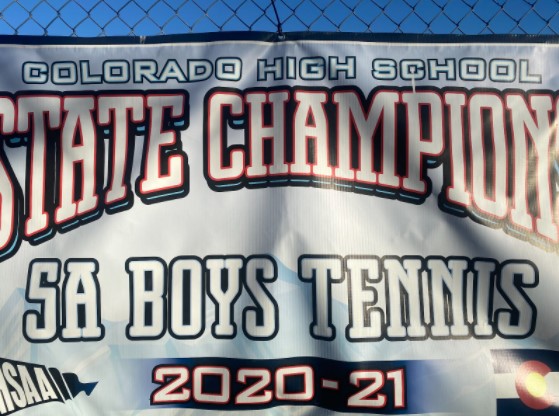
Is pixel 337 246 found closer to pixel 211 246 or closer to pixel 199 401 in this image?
pixel 211 246

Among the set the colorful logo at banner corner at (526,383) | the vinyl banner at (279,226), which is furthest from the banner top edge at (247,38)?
the colorful logo at banner corner at (526,383)

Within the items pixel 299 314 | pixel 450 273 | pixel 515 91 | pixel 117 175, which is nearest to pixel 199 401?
pixel 299 314

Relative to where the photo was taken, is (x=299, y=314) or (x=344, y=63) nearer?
(x=299, y=314)

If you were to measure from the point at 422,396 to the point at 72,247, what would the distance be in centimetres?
119

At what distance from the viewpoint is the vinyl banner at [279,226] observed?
1566 millimetres

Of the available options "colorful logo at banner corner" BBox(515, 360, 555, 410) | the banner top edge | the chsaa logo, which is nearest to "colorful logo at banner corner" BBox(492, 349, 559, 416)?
"colorful logo at banner corner" BBox(515, 360, 555, 410)

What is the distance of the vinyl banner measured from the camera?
157 centimetres

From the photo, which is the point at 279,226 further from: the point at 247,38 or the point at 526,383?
the point at 526,383

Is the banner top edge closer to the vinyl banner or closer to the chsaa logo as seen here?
the vinyl banner

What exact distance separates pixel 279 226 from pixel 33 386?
35.7 inches

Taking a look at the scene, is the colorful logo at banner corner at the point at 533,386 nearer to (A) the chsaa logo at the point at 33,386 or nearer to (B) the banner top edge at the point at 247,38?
(B) the banner top edge at the point at 247,38

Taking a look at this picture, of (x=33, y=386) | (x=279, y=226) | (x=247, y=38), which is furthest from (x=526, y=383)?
(x=33, y=386)

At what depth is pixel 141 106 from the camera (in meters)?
1.67

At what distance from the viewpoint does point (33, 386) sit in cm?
157
